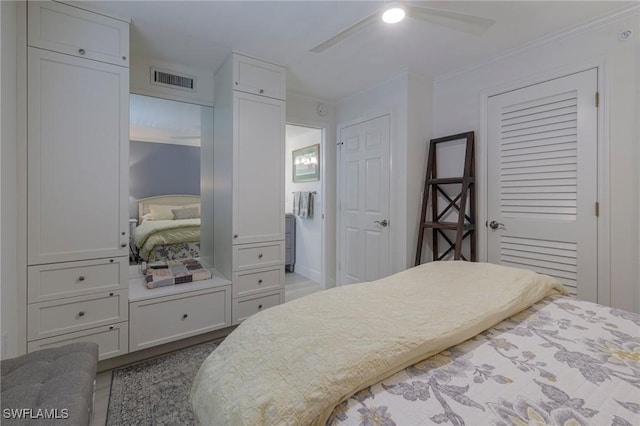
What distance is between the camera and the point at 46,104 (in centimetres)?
173

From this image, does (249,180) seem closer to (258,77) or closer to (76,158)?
(258,77)

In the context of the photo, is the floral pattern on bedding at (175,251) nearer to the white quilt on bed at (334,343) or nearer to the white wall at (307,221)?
the white wall at (307,221)

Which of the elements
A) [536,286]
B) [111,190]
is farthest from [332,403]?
[111,190]

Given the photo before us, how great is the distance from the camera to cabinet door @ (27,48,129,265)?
5.63 ft

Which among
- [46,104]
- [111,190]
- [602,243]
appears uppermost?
[46,104]

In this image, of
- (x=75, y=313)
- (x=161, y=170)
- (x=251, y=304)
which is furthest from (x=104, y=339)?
(x=161, y=170)

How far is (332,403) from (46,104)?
2.25m

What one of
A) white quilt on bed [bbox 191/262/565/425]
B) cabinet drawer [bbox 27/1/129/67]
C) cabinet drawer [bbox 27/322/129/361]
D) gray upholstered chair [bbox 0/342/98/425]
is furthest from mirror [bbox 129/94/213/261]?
white quilt on bed [bbox 191/262/565/425]

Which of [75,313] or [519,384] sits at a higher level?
[519,384]

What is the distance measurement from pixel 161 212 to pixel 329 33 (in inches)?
79.4

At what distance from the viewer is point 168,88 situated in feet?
8.32

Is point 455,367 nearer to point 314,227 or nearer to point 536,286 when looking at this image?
point 536,286

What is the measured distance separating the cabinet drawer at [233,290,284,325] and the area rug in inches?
13.9

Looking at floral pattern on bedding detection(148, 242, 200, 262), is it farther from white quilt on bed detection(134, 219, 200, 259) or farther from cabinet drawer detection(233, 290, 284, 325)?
cabinet drawer detection(233, 290, 284, 325)
